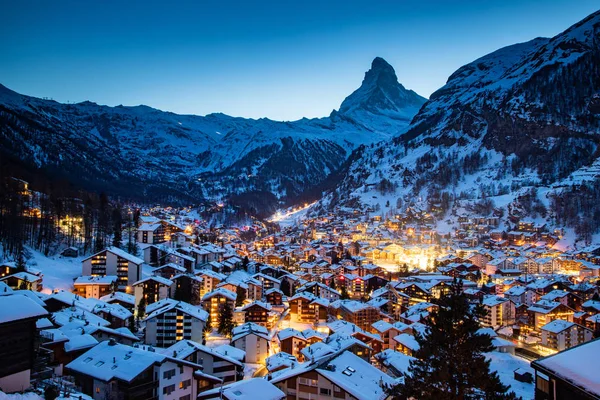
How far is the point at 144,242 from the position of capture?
201 feet

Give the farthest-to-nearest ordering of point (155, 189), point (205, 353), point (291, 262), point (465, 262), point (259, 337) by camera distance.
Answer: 1. point (155, 189)
2. point (291, 262)
3. point (465, 262)
4. point (259, 337)
5. point (205, 353)

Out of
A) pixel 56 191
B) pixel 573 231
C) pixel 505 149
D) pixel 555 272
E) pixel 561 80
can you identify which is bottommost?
pixel 555 272

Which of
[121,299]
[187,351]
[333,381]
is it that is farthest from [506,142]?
[187,351]

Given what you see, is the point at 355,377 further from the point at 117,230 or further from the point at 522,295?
the point at 522,295

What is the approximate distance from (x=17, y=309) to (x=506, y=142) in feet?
468

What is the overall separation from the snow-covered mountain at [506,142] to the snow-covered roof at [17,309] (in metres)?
109

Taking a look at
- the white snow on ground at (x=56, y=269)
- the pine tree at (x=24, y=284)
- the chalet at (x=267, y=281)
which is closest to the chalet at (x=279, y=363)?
the pine tree at (x=24, y=284)

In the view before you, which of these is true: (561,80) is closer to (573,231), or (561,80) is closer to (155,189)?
(573,231)

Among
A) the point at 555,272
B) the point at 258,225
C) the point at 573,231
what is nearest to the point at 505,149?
the point at 573,231

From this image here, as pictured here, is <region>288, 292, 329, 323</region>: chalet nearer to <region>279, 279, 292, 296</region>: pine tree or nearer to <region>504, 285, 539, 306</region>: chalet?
<region>279, 279, 292, 296</region>: pine tree

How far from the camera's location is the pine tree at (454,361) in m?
9.66

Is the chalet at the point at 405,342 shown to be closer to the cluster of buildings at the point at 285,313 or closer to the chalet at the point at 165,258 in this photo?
the cluster of buildings at the point at 285,313

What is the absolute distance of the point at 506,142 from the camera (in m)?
133

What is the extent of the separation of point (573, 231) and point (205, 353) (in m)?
91.2
